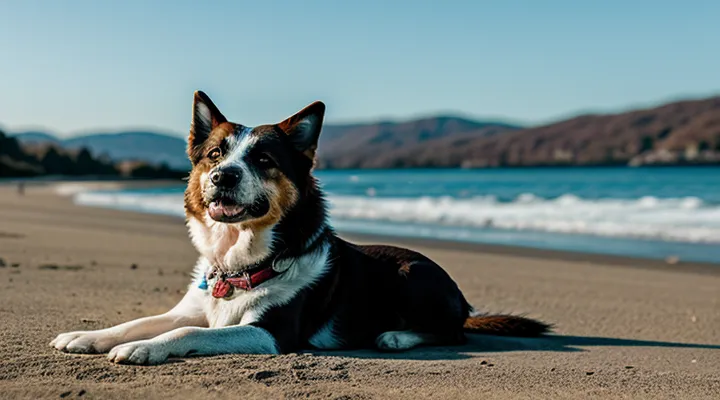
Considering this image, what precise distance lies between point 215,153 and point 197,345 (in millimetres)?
1257

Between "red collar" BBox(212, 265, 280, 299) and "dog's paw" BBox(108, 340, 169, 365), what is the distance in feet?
2.40

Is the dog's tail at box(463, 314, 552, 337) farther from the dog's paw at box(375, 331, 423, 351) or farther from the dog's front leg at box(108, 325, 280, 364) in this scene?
the dog's front leg at box(108, 325, 280, 364)

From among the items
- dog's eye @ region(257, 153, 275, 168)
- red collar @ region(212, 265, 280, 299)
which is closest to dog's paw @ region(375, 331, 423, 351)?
red collar @ region(212, 265, 280, 299)

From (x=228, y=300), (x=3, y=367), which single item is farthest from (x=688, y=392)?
(x=3, y=367)

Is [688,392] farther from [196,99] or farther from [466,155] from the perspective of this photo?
[466,155]

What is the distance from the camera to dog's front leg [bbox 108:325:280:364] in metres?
4.33

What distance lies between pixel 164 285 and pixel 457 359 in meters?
4.76

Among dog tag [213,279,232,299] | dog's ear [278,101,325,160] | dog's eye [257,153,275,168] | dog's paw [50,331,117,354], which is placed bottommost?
dog's paw [50,331,117,354]

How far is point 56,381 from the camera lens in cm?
392

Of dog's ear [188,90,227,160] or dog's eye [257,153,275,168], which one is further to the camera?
dog's ear [188,90,227,160]

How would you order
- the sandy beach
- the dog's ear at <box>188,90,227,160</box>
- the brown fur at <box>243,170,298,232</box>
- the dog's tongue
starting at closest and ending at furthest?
the sandy beach, the dog's tongue, the brown fur at <box>243,170,298,232</box>, the dog's ear at <box>188,90,227,160</box>

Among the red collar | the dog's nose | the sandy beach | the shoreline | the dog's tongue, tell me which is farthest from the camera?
the shoreline

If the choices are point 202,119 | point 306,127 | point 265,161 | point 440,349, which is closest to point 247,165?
point 265,161

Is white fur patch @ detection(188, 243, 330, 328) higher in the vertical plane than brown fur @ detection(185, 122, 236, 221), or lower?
lower
